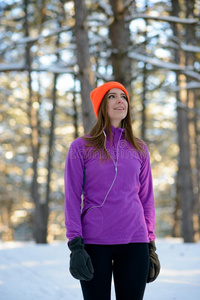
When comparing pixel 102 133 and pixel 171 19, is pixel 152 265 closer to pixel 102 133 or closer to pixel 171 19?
pixel 102 133

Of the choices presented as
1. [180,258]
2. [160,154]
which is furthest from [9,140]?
[180,258]

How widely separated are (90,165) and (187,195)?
9563 mm

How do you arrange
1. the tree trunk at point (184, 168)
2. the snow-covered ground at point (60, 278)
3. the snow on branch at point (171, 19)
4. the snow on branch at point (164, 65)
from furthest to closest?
the tree trunk at point (184, 168), the snow on branch at point (164, 65), the snow on branch at point (171, 19), the snow-covered ground at point (60, 278)

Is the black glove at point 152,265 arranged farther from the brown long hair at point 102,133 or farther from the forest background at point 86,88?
the forest background at point 86,88

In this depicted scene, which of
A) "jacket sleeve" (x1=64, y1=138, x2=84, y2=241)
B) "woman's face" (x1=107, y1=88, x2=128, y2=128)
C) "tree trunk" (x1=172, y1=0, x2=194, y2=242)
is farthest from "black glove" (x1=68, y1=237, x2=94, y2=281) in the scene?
"tree trunk" (x1=172, y1=0, x2=194, y2=242)

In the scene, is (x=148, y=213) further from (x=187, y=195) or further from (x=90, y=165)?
(x=187, y=195)

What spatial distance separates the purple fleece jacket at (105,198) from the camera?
236cm

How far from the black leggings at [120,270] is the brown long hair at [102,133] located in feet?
2.02

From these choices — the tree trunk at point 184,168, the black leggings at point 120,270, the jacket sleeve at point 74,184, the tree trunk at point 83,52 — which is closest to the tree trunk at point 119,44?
the tree trunk at point 83,52

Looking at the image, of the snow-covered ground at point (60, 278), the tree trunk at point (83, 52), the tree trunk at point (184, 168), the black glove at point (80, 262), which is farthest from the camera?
the tree trunk at point (184, 168)

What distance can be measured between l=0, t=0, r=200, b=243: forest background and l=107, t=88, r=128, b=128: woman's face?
137 inches

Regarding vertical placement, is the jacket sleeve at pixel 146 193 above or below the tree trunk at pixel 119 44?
below

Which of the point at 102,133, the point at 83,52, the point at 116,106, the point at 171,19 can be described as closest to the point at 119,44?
the point at 171,19

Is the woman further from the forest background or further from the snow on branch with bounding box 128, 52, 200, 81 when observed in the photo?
the snow on branch with bounding box 128, 52, 200, 81
